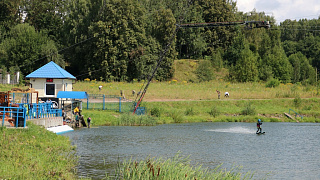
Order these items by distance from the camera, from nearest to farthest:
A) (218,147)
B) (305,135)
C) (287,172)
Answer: (287,172) < (218,147) < (305,135)

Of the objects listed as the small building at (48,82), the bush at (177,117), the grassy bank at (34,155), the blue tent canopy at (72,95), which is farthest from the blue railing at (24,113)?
the bush at (177,117)

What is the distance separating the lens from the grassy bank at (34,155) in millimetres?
18078

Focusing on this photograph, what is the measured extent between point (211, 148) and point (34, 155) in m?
14.9

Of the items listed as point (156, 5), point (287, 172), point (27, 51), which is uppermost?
point (156, 5)

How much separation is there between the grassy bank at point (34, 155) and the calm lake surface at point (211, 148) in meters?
1.14

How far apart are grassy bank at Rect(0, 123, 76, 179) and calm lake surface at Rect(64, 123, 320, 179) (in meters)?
1.14

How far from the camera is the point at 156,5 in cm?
11238

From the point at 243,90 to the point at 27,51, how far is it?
42.6 m

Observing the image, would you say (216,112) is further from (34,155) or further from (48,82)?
(34,155)

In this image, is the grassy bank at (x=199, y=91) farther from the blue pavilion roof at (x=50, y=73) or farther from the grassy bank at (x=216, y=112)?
the blue pavilion roof at (x=50, y=73)

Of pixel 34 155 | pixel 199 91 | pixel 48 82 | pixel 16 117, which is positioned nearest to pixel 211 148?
pixel 16 117

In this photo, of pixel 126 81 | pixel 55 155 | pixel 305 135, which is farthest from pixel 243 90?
pixel 55 155

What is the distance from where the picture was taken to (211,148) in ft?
107

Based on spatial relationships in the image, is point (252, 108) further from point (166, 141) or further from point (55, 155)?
point (55, 155)
